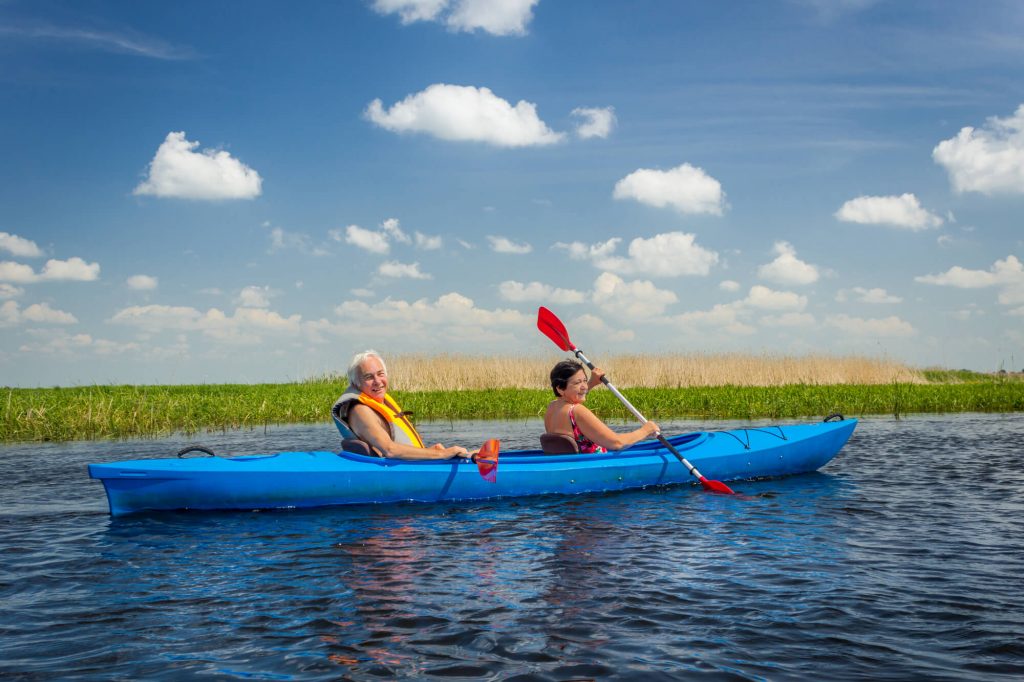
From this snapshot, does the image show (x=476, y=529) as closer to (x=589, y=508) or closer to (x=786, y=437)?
(x=589, y=508)

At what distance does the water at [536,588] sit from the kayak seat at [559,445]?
1.55 feet

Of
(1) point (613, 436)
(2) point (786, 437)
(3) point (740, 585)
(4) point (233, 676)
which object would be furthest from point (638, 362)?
(4) point (233, 676)

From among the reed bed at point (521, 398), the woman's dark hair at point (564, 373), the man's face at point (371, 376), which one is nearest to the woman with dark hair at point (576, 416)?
the woman's dark hair at point (564, 373)

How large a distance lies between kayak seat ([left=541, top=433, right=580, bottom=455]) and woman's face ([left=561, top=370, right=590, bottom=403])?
0.46 m

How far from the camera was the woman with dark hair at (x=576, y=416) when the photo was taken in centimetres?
708

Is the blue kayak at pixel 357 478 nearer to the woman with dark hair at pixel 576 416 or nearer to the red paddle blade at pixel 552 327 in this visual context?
the woman with dark hair at pixel 576 416

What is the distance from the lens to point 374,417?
22.6 feet

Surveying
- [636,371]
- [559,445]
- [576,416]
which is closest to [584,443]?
[559,445]

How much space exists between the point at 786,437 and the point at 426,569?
5.25 m

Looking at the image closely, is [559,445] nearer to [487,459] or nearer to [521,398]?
[487,459]

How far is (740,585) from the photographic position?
447cm

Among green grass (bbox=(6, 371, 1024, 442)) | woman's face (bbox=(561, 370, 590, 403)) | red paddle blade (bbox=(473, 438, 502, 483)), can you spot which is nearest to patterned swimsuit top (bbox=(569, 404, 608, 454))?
woman's face (bbox=(561, 370, 590, 403))

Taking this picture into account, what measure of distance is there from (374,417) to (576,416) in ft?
5.73

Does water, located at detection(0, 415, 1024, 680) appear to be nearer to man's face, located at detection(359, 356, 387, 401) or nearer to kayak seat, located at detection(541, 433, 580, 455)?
kayak seat, located at detection(541, 433, 580, 455)
